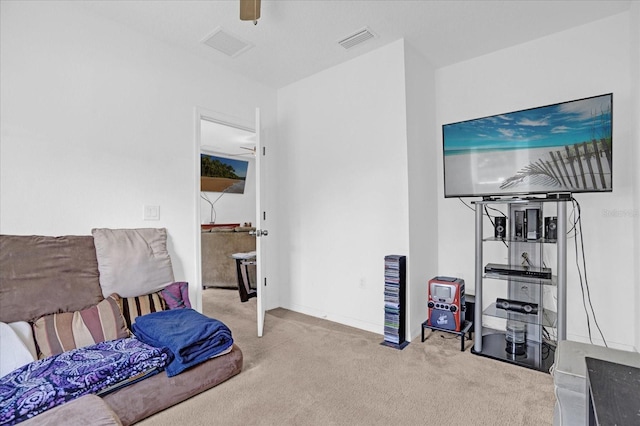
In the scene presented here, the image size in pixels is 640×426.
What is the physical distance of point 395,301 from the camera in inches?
109

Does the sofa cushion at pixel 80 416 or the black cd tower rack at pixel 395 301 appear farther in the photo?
the black cd tower rack at pixel 395 301

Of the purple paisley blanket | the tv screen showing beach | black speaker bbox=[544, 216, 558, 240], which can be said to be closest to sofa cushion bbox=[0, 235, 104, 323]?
the purple paisley blanket

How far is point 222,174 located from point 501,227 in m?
5.64

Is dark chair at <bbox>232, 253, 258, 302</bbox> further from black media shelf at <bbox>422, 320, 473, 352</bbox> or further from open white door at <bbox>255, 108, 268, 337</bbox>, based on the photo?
black media shelf at <bbox>422, 320, 473, 352</bbox>

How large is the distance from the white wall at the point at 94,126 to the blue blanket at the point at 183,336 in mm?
818

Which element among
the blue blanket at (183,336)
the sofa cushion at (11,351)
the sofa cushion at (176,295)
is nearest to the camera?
the sofa cushion at (11,351)

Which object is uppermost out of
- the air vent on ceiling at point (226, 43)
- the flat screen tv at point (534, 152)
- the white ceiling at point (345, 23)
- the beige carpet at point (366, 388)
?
the white ceiling at point (345, 23)

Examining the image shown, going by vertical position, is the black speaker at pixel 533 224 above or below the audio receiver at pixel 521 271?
above

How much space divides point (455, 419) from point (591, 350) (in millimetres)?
765

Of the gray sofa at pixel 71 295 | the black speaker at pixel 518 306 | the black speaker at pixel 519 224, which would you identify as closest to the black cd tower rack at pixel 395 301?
the black speaker at pixel 518 306

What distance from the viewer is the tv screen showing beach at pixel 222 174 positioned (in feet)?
21.9

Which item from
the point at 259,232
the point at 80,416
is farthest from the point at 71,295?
the point at 259,232

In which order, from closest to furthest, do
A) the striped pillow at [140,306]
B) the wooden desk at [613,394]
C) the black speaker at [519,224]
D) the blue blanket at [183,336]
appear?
the wooden desk at [613,394] → the blue blanket at [183,336] → the striped pillow at [140,306] → the black speaker at [519,224]

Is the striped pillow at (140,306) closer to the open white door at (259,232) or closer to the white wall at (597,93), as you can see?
the open white door at (259,232)
